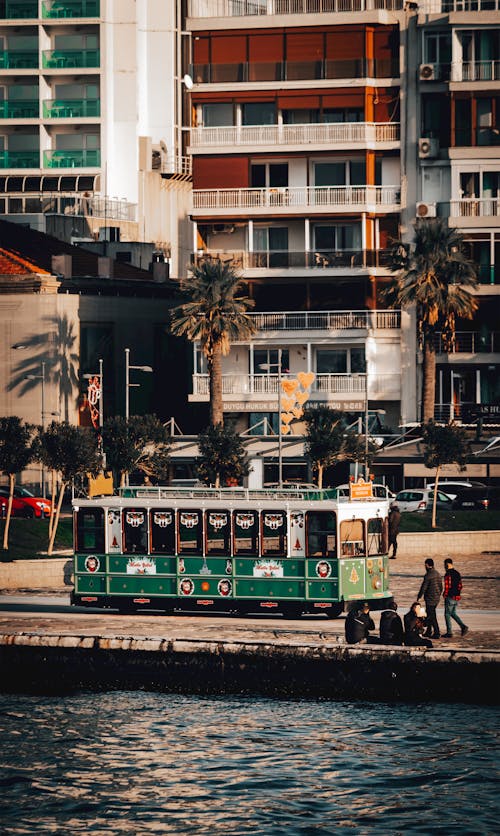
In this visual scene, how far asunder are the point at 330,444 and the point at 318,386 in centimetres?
1528

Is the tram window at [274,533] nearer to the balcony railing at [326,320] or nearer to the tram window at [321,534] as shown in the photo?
the tram window at [321,534]

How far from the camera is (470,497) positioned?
7231 centimetres

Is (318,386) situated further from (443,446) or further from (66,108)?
(66,108)

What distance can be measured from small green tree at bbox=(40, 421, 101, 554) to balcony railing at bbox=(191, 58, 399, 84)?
2939cm

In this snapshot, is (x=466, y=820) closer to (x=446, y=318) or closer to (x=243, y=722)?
(x=243, y=722)

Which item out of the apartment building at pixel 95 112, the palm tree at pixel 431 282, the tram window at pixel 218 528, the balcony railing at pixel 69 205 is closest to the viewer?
the tram window at pixel 218 528

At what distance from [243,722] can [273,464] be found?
43.4 m

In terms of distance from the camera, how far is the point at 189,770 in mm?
31984

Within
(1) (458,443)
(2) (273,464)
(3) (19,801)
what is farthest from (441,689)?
(2) (273,464)

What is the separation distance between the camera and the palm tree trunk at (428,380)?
254 feet

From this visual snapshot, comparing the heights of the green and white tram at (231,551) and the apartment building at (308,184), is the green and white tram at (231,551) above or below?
below

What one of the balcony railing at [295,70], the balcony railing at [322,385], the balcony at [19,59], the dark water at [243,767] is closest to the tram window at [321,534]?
the dark water at [243,767]

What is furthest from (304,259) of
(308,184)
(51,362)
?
(51,362)

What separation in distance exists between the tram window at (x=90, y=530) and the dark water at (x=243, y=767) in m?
5.04
